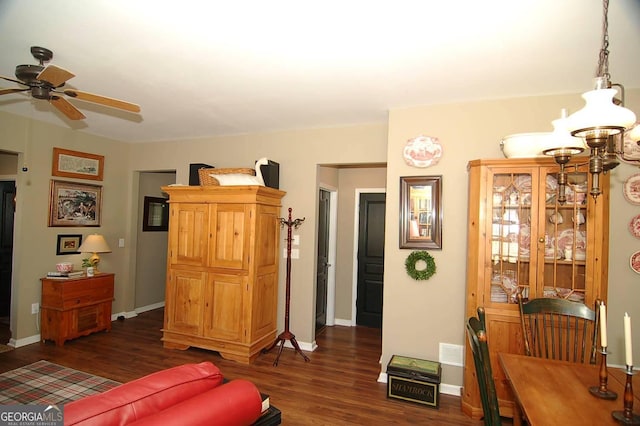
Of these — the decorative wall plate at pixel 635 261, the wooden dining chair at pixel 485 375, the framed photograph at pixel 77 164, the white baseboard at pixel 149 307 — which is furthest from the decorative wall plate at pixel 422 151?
the white baseboard at pixel 149 307

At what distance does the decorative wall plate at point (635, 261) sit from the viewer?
8.95ft

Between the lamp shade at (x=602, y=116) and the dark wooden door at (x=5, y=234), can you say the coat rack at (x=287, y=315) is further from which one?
the dark wooden door at (x=5, y=234)

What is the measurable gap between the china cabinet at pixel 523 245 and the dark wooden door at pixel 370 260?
2.30 meters

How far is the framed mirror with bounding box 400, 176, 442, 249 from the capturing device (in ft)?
10.6

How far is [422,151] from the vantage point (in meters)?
3.29

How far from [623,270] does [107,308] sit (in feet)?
19.0

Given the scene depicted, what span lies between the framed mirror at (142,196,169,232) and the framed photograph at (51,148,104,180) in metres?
0.94

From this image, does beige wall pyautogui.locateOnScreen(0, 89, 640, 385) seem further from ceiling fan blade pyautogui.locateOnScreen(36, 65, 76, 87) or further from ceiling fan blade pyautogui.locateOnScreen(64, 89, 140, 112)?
ceiling fan blade pyautogui.locateOnScreen(36, 65, 76, 87)

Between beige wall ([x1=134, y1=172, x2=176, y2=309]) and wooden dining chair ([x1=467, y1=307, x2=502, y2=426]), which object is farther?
beige wall ([x1=134, y1=172, x2=176, y2=309])

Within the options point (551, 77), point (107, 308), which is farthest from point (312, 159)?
point (107, 308)

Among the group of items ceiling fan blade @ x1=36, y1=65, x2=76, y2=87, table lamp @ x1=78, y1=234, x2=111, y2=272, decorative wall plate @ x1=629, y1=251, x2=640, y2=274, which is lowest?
table lamp @ x1=78, y1=234, x2=111, y2=272

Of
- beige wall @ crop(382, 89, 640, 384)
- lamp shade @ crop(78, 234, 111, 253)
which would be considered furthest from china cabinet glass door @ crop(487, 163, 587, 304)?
lamp shade @ crop(78, 234, 111, 253)

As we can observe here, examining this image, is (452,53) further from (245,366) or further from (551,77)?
(245,366)

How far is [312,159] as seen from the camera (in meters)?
4.20
